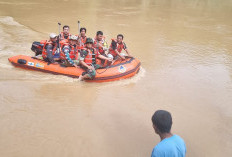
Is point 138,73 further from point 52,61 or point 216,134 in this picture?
point 216,134

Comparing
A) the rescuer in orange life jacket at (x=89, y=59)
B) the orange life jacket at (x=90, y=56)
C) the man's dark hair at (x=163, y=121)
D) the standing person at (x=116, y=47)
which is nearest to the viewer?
the man's dark hair at (x=163, y=121)

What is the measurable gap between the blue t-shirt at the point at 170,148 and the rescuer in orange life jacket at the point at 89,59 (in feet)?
11.4

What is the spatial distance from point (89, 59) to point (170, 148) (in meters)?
3.80

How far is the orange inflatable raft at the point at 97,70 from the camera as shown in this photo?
5324 mm

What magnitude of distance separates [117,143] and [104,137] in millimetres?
239

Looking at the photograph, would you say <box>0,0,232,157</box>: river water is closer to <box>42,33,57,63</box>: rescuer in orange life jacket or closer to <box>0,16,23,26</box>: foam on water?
<box>42,33,57,63</box>: rescuer in orange life jacket

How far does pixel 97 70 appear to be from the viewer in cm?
538

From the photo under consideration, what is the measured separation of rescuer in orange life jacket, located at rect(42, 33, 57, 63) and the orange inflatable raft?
5.5 inches

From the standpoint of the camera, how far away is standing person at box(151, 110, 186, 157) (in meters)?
1.81

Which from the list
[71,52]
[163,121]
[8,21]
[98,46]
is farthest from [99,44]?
[8,21]

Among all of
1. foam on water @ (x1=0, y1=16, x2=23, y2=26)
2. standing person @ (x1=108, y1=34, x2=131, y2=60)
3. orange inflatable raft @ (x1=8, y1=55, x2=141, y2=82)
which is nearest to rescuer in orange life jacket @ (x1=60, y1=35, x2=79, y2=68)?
orange inflatable raft @ (x1=8, y1=55, x2=141, y2=82)

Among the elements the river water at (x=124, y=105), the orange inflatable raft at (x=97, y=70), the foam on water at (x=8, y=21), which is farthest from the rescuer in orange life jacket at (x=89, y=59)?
the foam on water at (x=8, y=21)

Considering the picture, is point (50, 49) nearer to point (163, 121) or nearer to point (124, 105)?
point (124, 105)

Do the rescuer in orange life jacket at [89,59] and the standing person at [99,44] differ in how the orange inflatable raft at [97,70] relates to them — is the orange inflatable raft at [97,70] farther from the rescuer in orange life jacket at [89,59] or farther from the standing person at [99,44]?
the standing person at [99,44]
